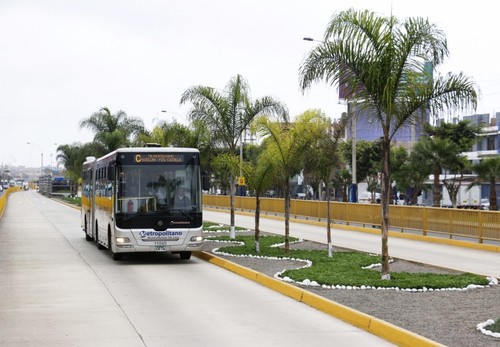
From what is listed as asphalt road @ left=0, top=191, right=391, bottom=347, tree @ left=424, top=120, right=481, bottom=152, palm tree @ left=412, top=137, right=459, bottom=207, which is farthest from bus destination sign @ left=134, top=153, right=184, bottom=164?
tree @ left=424, top=120, right=481, bottom=152

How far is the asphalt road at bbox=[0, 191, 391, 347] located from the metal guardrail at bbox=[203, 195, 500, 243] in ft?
33.4

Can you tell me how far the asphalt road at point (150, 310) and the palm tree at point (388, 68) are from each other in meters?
3.72

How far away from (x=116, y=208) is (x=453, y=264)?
881cm

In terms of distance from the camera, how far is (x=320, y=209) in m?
41.5

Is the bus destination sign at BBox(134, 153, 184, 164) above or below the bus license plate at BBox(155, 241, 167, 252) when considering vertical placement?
above

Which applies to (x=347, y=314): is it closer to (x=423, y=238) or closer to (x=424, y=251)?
(x=424, y=251)

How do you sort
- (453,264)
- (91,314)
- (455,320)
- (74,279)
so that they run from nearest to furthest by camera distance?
(455,320) → (91,314) → (74,279) → (453,264)

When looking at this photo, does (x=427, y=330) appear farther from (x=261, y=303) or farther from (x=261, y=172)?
(x=261, y=172)

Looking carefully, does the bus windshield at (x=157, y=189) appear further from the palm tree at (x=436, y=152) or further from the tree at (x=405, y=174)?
the tree at (x=405, y=174)

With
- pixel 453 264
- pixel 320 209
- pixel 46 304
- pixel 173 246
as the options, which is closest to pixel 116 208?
pixel 173 246

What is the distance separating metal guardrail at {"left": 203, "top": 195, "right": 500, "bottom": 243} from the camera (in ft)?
83.8

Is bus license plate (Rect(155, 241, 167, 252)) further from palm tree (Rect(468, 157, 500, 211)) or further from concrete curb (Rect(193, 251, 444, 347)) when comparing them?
palm tree (Rect(468, 157, 500, 211))

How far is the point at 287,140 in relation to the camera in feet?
68.5

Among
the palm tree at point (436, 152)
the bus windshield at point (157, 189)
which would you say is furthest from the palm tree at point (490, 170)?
the bus windshield at point (157, 189)
